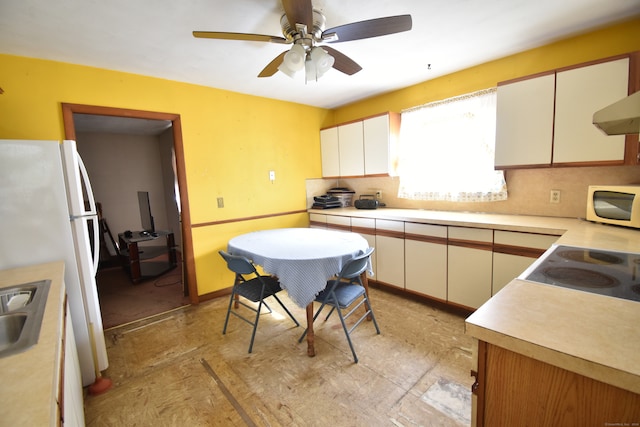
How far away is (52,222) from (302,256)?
1.60 meters

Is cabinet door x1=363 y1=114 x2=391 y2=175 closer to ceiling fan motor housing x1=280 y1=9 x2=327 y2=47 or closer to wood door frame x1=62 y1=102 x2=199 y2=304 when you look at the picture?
ceiling fan motor housing x1=280 y1=9 x2=327 y2=47

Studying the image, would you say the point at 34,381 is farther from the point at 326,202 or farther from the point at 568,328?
the point at 326,202

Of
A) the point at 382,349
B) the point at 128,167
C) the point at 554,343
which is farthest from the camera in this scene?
the point at 128,167

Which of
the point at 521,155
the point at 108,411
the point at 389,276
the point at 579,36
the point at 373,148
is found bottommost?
the point at 108,411

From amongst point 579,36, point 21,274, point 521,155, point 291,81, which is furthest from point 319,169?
point 21,274

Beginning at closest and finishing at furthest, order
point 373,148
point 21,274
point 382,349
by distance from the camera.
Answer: point 21,274
point 382,349
point 373,148

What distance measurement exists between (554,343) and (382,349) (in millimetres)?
1587

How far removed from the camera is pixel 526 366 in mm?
789

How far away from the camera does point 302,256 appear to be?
207 cm

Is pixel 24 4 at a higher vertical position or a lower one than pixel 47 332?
higher

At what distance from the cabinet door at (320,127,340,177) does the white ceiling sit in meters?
1.25

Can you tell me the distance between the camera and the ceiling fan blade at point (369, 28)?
4.77 feet

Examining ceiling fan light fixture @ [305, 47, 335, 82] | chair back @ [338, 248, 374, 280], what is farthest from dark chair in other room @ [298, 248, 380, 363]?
ceiling fan light fixture @ [305, 47, 335, 82]

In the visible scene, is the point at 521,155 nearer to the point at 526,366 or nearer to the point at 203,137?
the point at 526,366
